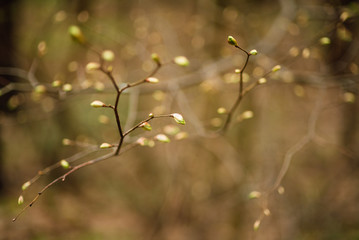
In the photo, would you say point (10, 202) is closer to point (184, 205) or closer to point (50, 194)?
point (50, 194)

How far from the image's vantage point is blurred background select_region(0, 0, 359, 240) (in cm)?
213

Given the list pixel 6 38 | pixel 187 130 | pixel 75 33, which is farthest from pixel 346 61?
pixel 6 38

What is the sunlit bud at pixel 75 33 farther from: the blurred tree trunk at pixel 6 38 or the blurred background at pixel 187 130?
the blurred tree trunk at pixel 6 38

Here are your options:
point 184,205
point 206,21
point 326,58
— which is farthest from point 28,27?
point 326,58

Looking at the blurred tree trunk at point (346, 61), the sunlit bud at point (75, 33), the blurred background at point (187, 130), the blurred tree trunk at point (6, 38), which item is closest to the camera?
the sunlit bud at point (75, 33)

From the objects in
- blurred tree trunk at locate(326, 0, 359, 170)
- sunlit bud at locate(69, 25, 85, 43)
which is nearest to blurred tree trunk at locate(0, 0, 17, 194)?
sunlit bud at locate(69, 25, 85, 43)

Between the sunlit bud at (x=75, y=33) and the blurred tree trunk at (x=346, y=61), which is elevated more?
the blurred tree trunk at (x=346, y=61)

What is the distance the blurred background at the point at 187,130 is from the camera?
213cm

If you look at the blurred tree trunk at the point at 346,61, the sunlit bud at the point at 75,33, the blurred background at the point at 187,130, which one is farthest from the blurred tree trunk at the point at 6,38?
the blurred tree trunk at the point at 346,61

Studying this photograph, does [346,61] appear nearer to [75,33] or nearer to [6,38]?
[75,33]

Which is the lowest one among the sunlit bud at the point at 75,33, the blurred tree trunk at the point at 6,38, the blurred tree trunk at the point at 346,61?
the sunlit bud at the point at 75,33

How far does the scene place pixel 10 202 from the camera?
2.71m

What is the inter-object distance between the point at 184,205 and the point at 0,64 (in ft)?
8.32

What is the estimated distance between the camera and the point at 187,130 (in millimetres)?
3289
